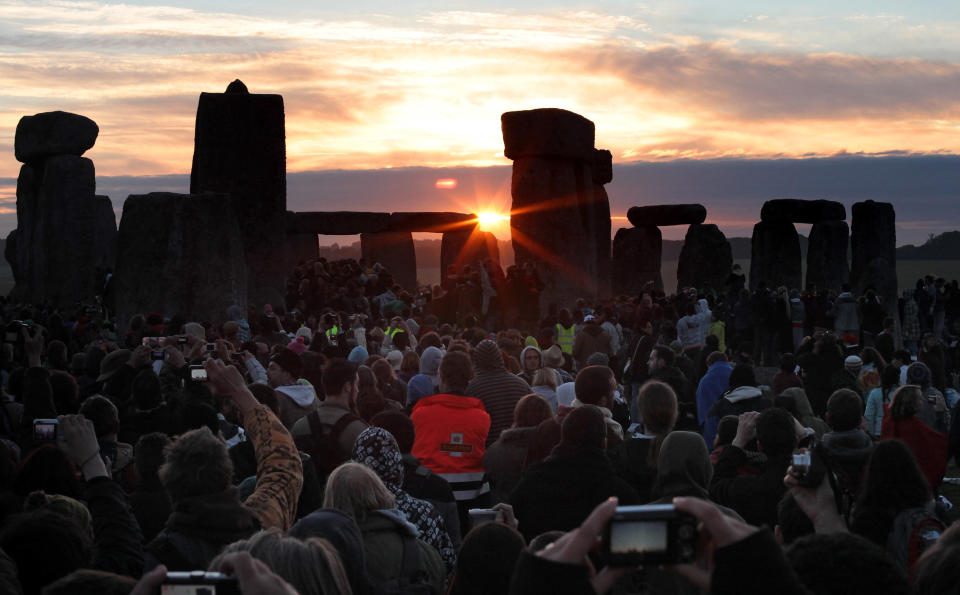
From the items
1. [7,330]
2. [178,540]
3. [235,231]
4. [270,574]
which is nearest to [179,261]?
[235,231]

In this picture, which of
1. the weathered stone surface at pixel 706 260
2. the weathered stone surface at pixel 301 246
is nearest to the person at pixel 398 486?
the weathered stone surface at pixel 706 260

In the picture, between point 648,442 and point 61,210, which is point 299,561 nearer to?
point 648,442

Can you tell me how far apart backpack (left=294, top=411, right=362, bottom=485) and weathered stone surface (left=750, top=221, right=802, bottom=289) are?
22.2 meters

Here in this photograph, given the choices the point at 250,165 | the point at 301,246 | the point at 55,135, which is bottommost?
the point at 301,246

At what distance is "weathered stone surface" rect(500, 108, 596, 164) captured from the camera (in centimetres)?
2270

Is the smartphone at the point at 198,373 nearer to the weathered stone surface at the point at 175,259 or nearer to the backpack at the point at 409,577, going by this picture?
the backpack at the point at 409,577

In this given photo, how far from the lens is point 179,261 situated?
1341cm

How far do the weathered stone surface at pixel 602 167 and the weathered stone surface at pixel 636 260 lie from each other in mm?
1974

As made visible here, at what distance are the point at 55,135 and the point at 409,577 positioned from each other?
24782 mm

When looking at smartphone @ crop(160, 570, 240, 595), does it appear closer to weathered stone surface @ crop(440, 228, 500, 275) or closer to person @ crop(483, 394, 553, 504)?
→ person @ crop(483, 394, 553, 504)

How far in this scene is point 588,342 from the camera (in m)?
12.9

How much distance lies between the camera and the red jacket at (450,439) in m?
6.17

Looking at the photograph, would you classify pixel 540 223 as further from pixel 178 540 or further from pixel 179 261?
pixel 178 540

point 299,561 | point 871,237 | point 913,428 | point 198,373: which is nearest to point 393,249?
point 871,237
